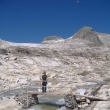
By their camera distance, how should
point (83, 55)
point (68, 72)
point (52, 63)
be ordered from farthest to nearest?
1. point (83, 55)
2. point (52, 63)
3. point (68, 72)

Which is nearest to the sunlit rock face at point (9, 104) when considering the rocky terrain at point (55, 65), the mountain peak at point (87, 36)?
the rocky terrain at point (55, 65)

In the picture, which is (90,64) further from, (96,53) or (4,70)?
(4,70)

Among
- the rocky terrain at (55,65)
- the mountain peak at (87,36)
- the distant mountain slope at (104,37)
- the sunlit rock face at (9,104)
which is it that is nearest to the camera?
the sunlit rock face at (9,104)

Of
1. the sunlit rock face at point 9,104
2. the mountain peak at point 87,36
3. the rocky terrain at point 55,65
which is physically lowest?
the sunlit rock face at point 9,104

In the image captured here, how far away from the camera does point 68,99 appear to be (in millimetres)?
19344

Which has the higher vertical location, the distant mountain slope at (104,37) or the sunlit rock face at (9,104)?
the distant mountain slope at (104,37)

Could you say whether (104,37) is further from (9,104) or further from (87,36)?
(9,104)

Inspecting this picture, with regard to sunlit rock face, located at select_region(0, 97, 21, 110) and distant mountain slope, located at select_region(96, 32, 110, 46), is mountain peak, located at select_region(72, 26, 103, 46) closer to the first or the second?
distant mountain slope, located at select_region(96, 32, 110, 46)

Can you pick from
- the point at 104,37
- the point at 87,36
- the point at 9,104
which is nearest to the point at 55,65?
the point at 9,104

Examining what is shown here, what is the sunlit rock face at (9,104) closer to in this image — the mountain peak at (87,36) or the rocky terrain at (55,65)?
the rocky terrain at (55,65)

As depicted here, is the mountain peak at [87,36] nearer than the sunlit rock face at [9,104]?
No

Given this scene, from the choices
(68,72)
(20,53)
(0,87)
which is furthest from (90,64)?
(0,87)

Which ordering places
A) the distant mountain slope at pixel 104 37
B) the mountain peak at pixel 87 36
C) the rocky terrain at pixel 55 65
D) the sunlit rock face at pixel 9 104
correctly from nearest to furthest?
1. the sunlit rock face at pixel 9 104
2. the rocky terrain at pixel 55 65
3. the mountain peak at pixel 87 36
4. the distant mountain slope at pixel 104 37

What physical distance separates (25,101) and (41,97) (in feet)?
13.0
